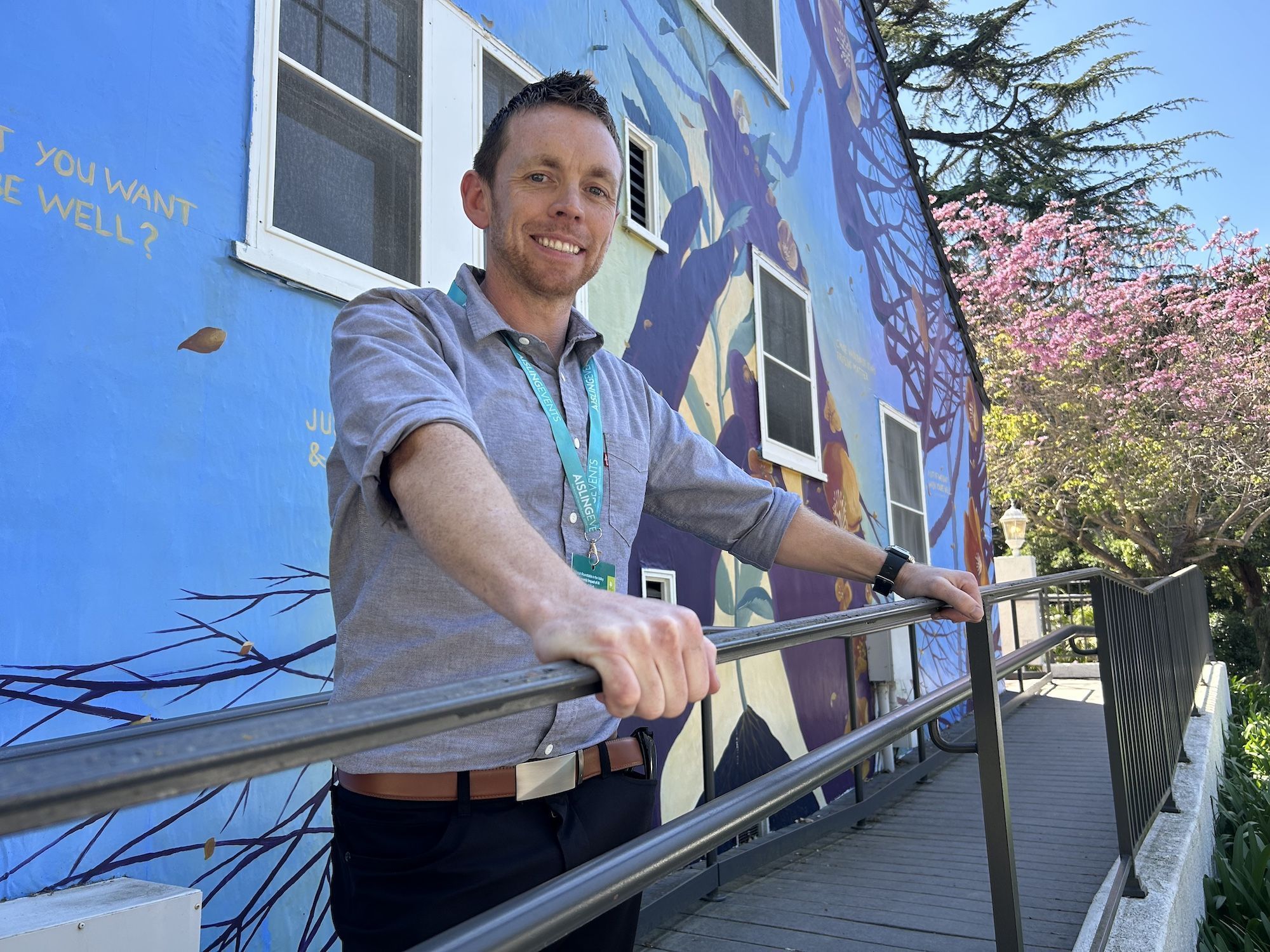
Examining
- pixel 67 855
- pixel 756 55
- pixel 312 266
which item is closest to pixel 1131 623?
pixel 312 266

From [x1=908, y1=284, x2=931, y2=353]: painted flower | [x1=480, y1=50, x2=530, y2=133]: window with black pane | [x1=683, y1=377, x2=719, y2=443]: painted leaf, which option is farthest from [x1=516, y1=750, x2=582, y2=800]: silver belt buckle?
[x1=908, y1=284, x2=931, y2=353]: painted flower

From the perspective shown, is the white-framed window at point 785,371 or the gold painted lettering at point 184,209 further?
the white-framed window at point 785,371

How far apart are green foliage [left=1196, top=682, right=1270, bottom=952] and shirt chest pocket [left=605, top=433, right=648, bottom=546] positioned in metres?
3.89

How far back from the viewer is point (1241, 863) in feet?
16.6

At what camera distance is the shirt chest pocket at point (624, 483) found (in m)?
1.71

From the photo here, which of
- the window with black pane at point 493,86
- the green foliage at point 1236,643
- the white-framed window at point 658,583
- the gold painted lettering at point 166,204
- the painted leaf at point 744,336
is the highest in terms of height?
the window with black pane at point 493,86

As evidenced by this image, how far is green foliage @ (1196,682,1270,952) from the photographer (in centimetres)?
436

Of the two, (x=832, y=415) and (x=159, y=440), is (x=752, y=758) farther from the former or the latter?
(x=159, y=440)

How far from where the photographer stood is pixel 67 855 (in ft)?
7.15

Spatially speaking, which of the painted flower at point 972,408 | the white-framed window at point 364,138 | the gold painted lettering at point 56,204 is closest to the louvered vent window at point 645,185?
the white-framed window at point 364,138

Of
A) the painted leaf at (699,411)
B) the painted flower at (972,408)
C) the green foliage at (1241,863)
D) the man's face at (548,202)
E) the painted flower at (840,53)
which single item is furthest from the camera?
the painted flower at (972,408)

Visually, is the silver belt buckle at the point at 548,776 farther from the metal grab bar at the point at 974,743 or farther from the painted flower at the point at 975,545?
the painted flower at the point at 975,545

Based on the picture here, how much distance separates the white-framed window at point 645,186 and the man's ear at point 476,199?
3.25m

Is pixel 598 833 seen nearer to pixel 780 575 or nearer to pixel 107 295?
pixel 107 295
